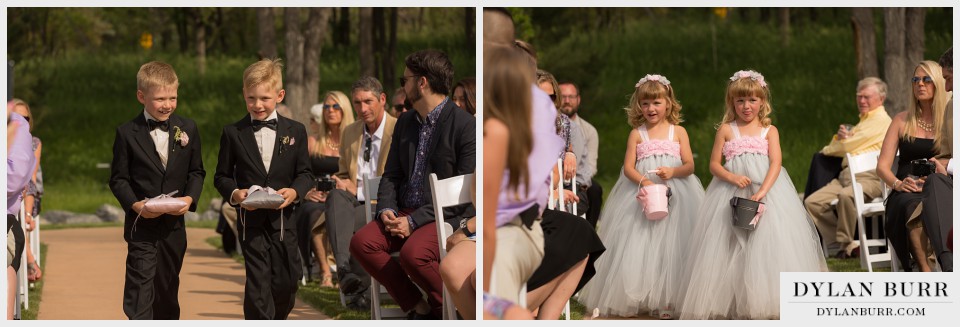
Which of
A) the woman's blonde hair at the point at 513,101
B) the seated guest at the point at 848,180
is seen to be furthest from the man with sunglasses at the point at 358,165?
the seated guest at the point at 848,180

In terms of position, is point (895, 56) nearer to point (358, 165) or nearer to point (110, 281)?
point (358, 165)

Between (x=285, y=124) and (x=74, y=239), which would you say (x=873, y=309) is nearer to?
(x=285, y=124)

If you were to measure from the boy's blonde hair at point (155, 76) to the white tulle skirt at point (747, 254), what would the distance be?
3039mm

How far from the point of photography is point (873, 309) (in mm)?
6105

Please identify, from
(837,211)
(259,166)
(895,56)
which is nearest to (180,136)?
(259,166)

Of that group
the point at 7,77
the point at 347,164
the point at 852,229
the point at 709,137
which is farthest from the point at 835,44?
the point at 7,77

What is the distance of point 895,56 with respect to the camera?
12953 millimetres

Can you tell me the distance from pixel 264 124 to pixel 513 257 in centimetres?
202

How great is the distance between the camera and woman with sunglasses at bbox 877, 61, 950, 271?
8.05 metres

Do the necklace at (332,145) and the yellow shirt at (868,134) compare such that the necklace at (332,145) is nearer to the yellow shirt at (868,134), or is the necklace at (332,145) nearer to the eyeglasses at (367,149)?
the eyeglasses at (367,149)

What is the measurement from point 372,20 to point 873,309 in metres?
13.0

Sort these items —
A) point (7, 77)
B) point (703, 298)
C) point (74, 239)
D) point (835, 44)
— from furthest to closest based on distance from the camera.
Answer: point (835, 44) → point (74, 239) → point (703, 298) → point (7, 77)

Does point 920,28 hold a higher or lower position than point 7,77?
higher

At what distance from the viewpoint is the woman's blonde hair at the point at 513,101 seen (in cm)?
507
